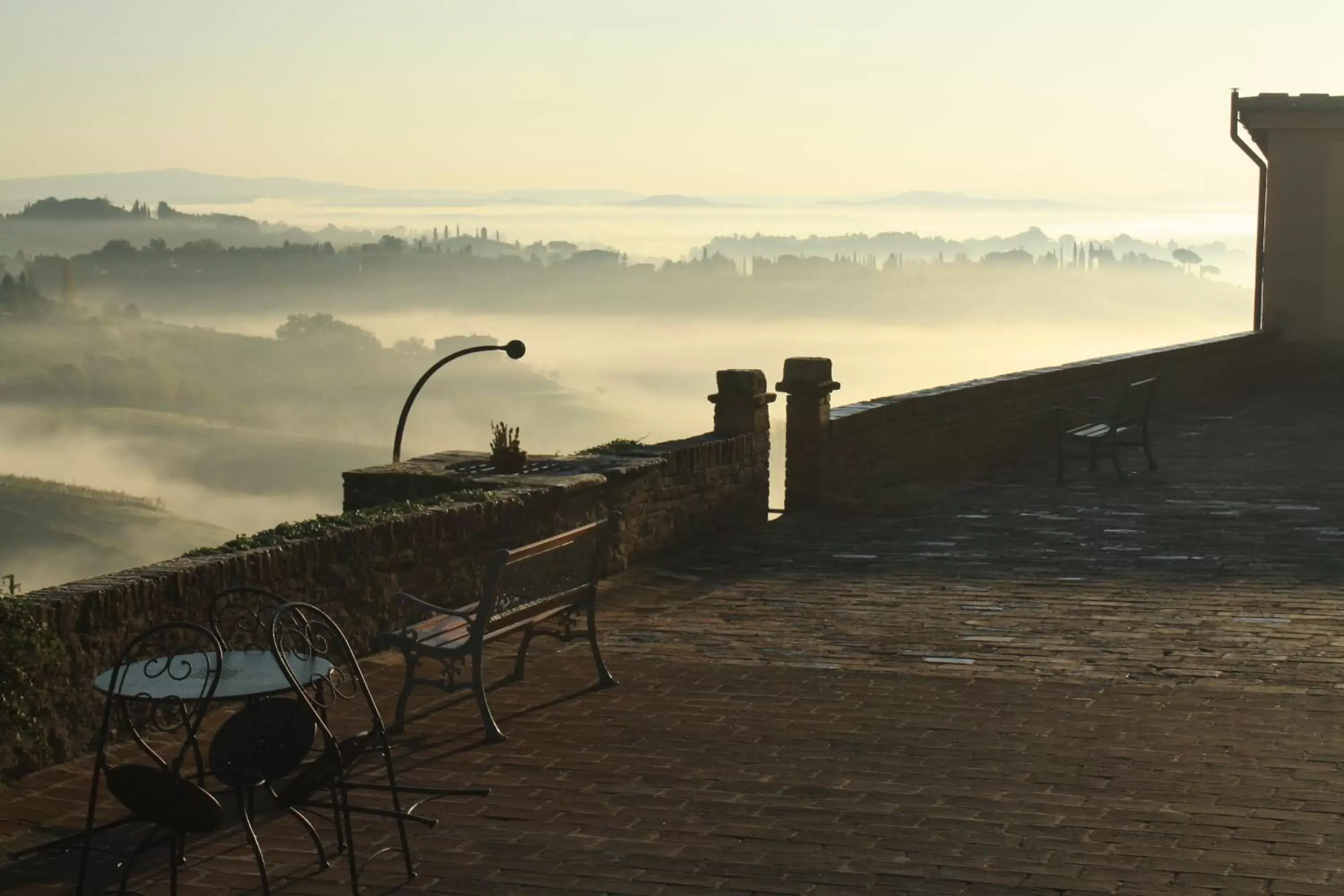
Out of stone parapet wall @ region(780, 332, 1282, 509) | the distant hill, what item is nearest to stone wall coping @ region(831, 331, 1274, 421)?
stone parapet wall @ region(780, 332, 1282, 509)

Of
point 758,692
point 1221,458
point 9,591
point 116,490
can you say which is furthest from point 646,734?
point 116,490

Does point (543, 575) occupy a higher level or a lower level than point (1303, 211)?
lower

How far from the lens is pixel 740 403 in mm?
13797

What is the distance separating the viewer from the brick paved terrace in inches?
229

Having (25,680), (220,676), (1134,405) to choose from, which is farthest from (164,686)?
(1134,405)

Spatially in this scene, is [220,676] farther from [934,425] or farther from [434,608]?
[934,425]

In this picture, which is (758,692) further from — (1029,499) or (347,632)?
(1029,499)

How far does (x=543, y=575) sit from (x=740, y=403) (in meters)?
5.59

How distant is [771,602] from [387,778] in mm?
4199

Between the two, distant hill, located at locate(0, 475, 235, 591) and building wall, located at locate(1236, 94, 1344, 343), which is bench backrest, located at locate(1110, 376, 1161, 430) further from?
distant hill, located at locate(0, 475, 235, 591)

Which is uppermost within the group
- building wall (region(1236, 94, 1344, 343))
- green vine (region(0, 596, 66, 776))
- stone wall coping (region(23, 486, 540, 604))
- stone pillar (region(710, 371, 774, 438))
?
building wall (region(1236, 94, 1344, 343))

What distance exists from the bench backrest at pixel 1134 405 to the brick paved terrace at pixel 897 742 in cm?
427

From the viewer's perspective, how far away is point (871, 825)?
6.23m

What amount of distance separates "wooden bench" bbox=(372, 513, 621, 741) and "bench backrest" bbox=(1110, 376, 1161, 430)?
897 cm
